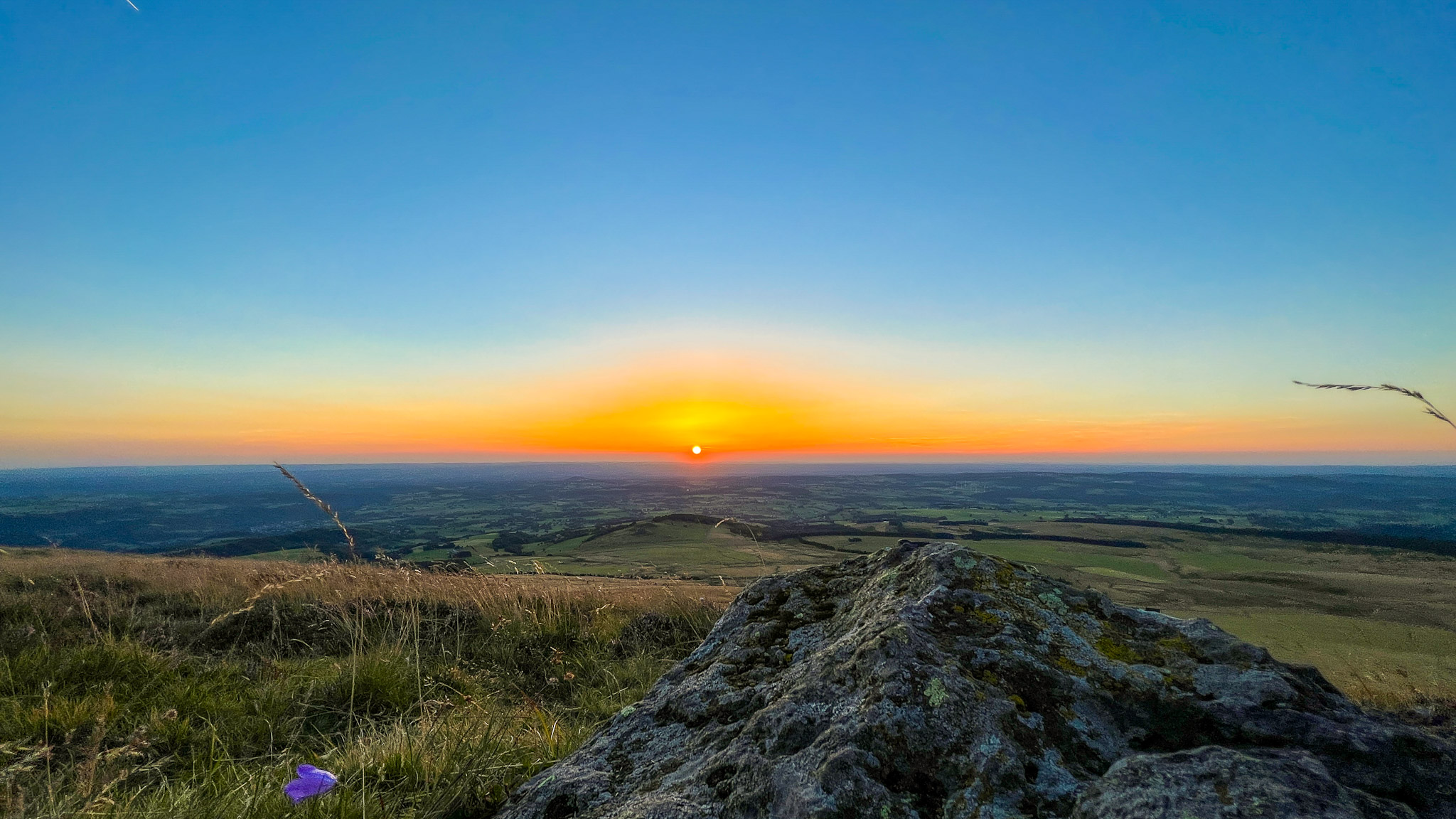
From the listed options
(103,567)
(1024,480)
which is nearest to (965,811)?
(103,567)

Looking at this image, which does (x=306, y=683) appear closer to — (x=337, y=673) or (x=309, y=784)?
(x=337, y=673)

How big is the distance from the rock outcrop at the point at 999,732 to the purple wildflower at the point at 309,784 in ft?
2.57

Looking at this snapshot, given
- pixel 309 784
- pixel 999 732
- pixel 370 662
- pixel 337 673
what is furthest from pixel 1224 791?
pixel 337 673

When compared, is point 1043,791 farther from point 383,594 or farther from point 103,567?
point 103,567

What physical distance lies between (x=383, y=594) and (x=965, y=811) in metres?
9.04

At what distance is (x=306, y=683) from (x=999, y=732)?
18.4 feet

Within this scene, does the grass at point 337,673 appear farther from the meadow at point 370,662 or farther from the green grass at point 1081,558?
the green grass at point 1081,558

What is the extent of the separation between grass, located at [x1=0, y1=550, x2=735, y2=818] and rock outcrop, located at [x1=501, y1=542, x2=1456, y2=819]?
912 mm

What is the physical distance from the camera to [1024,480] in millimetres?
192625

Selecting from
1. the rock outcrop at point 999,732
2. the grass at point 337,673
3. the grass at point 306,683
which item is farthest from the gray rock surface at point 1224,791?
the grass at point 306,683

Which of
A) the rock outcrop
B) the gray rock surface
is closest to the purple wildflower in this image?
the rock outcrop

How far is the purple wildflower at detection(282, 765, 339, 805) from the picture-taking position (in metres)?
2.18

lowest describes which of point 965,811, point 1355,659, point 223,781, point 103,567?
point 1355,659

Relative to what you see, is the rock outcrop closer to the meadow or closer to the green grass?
the meadow
